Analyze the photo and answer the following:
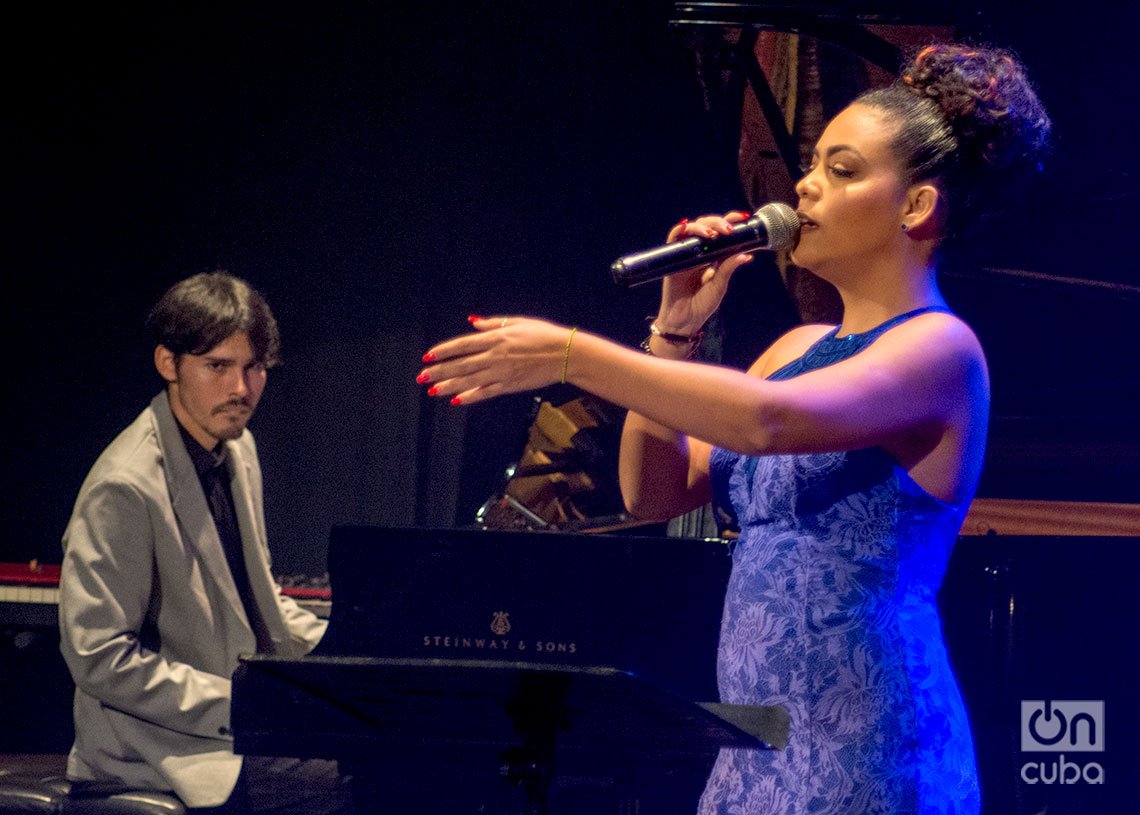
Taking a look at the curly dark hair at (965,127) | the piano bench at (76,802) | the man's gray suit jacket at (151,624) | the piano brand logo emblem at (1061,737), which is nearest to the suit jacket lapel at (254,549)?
the man's gray suit jacket at (151,624)

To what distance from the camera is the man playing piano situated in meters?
3.29

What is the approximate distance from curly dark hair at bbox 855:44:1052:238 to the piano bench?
232 centimetres

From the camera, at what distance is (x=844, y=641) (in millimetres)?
1569

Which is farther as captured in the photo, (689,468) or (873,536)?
(689,468)

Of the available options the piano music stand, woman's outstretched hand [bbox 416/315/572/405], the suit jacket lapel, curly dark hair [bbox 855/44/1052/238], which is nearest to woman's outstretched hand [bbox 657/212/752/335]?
curly dark hair [bbox 855/44/1052/238]

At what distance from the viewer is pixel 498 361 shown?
56.2 inches

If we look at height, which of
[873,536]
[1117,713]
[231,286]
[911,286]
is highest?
[231,286]

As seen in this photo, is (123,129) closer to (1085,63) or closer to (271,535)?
(271,535)

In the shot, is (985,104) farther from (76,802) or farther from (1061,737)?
(76,802)

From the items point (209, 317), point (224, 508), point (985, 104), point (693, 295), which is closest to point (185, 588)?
point (224, 508)

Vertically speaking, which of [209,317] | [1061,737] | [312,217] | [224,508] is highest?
[312,217]

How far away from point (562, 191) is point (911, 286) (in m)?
3.91

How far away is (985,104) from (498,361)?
77 cm

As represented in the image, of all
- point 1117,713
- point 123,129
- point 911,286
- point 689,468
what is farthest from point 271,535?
point 911,286
